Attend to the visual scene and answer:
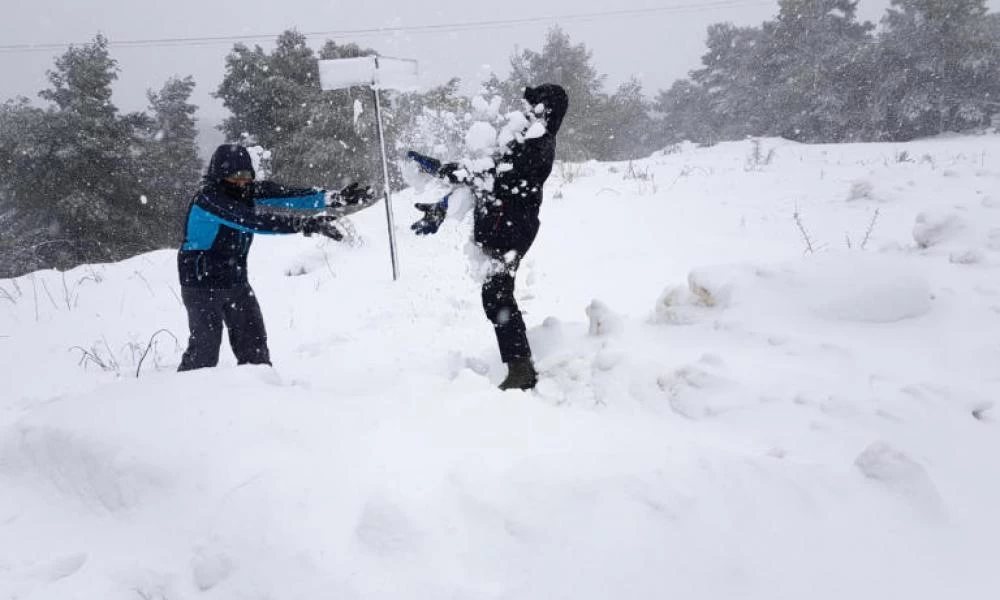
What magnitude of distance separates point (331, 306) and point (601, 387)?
3.41 meters

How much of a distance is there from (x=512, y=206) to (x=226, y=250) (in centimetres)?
180

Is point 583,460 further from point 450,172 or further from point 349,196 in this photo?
point 349,196

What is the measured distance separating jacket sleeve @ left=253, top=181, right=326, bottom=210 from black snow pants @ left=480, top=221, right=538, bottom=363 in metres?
1.34

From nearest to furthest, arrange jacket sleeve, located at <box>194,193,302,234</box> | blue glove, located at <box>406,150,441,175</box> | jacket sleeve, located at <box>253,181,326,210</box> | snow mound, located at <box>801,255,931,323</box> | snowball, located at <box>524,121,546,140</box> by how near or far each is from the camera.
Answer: snowball, located at <box>524,121,546,140</box> → snow mound, located at <box>801,255,931,323</box> → jacket sleeve, located at <box>194,193,302,234</box> → blue glove, located at <box>406,150,441,175</box> → jacket sleeve, located at <box>253,181,326,210</box>

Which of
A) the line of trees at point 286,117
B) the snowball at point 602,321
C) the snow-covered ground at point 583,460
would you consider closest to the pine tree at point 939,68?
the line of trees at point 286,117

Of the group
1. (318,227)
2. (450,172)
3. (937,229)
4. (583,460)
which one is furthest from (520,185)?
(937,229)

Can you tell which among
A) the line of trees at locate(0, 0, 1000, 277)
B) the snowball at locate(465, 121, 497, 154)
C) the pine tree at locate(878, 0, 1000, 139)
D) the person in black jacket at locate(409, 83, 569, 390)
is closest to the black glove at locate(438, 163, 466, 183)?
the person in black jacket at locate(409, 83, 569, 390)

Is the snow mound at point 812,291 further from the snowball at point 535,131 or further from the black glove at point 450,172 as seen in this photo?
the black glove at point 450,172

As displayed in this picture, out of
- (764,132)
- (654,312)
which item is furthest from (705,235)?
(764,132)

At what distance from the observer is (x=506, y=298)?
3029 mm

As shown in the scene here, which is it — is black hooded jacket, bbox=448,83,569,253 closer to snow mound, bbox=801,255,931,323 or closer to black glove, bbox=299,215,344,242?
black glove, bbox=299,215,344,242

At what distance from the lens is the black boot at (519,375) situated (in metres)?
2.97

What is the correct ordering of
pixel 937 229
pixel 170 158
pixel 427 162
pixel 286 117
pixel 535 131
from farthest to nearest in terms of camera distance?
pixel 170 158 < pixel 286 117 < pixel 937 229 < pixel 427 162 < pixel 535 131

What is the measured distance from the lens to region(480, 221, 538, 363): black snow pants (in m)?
2.97
